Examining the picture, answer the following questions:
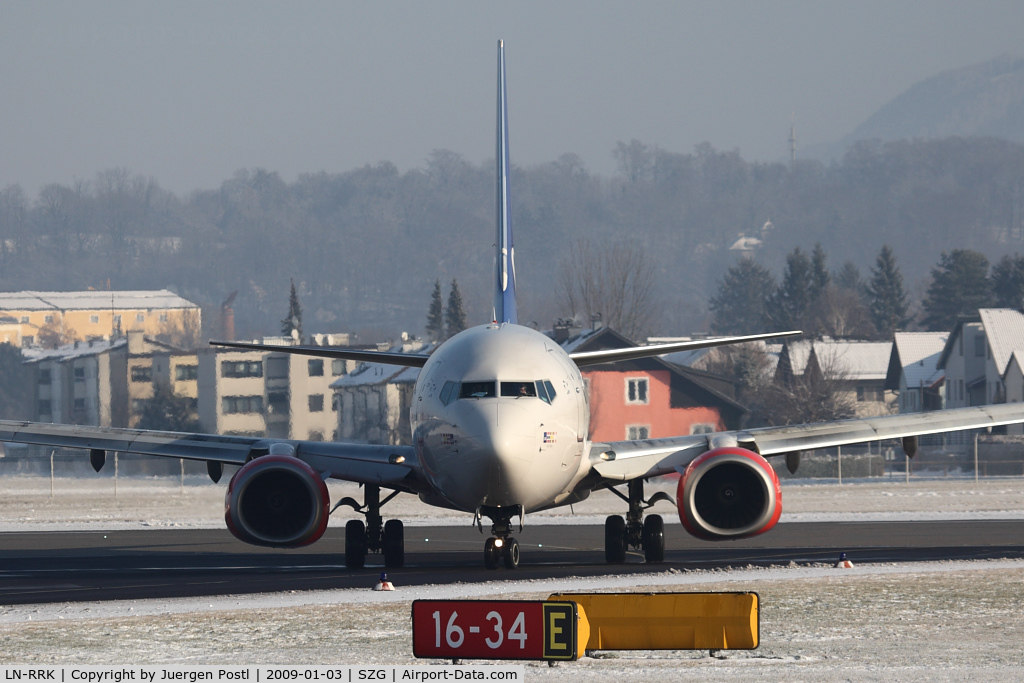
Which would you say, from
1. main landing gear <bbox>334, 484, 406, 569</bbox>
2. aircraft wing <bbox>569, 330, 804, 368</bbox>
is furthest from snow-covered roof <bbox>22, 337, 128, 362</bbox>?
aircraft wing <bbox>569, 330, 804, 368</bbox>

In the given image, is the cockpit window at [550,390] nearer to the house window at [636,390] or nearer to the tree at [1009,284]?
the house window at [636,390]

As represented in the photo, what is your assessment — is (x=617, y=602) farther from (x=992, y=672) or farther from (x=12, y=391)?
(x=12, y=391)

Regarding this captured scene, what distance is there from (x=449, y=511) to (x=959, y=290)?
129 metres

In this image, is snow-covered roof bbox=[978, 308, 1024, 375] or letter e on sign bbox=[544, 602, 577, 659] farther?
snow-covered roof bbox=[978, 308, 1024, 375]

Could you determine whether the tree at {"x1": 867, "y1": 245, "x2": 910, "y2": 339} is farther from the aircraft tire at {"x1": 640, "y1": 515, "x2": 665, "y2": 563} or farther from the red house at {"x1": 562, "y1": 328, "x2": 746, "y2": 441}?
the aircraft tire at {"x1": 640, "y1": 515, "x2": 665, "y2": 563}

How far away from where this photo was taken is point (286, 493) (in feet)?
84.0

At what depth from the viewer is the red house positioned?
3583 inches

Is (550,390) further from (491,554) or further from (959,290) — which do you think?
(959,290)

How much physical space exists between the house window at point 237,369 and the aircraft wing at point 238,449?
91798mm

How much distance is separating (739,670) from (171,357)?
117 metres

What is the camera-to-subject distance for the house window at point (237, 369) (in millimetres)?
119812

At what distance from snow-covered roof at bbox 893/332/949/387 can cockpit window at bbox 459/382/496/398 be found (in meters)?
97.3

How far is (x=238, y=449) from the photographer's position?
2822cm

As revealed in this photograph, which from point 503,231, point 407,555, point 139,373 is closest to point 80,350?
point 139,373
